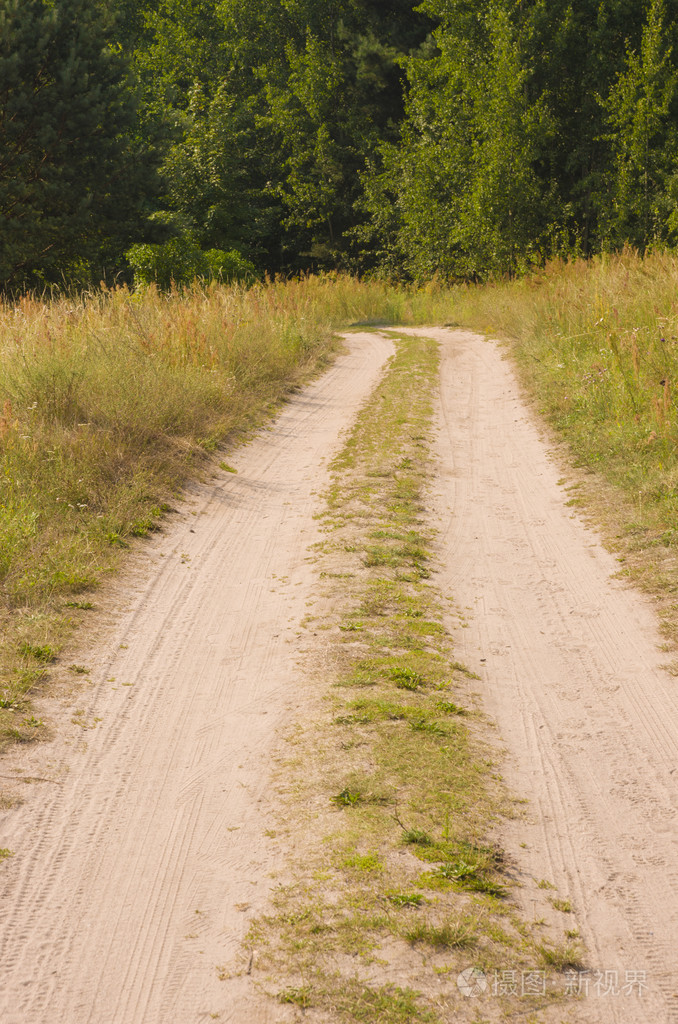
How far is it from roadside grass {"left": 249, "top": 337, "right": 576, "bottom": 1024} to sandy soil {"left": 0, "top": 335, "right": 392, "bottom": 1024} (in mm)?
160

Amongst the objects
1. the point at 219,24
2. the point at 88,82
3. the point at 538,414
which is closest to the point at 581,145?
the point at 88,82

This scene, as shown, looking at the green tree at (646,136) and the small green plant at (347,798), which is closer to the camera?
the small green plant at (347,798)

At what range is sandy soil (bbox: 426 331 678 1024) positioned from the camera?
2693mm

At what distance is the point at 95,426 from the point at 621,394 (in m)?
5.02

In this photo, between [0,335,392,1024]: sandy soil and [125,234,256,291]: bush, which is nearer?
[0,335,392,1024]: sandy soil

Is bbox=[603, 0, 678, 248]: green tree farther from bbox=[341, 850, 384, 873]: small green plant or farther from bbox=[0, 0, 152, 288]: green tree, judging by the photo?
bbox=[341, 850, 384, 873]: small green plant

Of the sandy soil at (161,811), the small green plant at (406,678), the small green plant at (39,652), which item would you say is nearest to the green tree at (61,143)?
the sandy soil at (161,811)

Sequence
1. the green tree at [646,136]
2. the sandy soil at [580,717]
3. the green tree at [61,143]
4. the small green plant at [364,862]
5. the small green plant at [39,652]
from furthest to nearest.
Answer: the green tree at [646,136] < the green tree at [61,143] < the small green plant at [39,652] < the small green plant at [364,862] < the sandy soil at [580,717]

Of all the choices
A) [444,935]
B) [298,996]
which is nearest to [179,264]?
[444,935]

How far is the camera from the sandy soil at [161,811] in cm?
255

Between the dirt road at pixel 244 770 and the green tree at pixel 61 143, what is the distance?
670 inches

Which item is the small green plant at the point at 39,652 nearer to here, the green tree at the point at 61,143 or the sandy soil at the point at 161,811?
the sandy soil at the point at 161,811

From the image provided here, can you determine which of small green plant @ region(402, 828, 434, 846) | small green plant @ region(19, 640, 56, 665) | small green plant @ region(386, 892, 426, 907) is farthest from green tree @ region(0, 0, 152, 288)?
small green plant @ region(386, 892, 426, 907)

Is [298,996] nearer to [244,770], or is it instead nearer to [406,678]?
[244,770]
